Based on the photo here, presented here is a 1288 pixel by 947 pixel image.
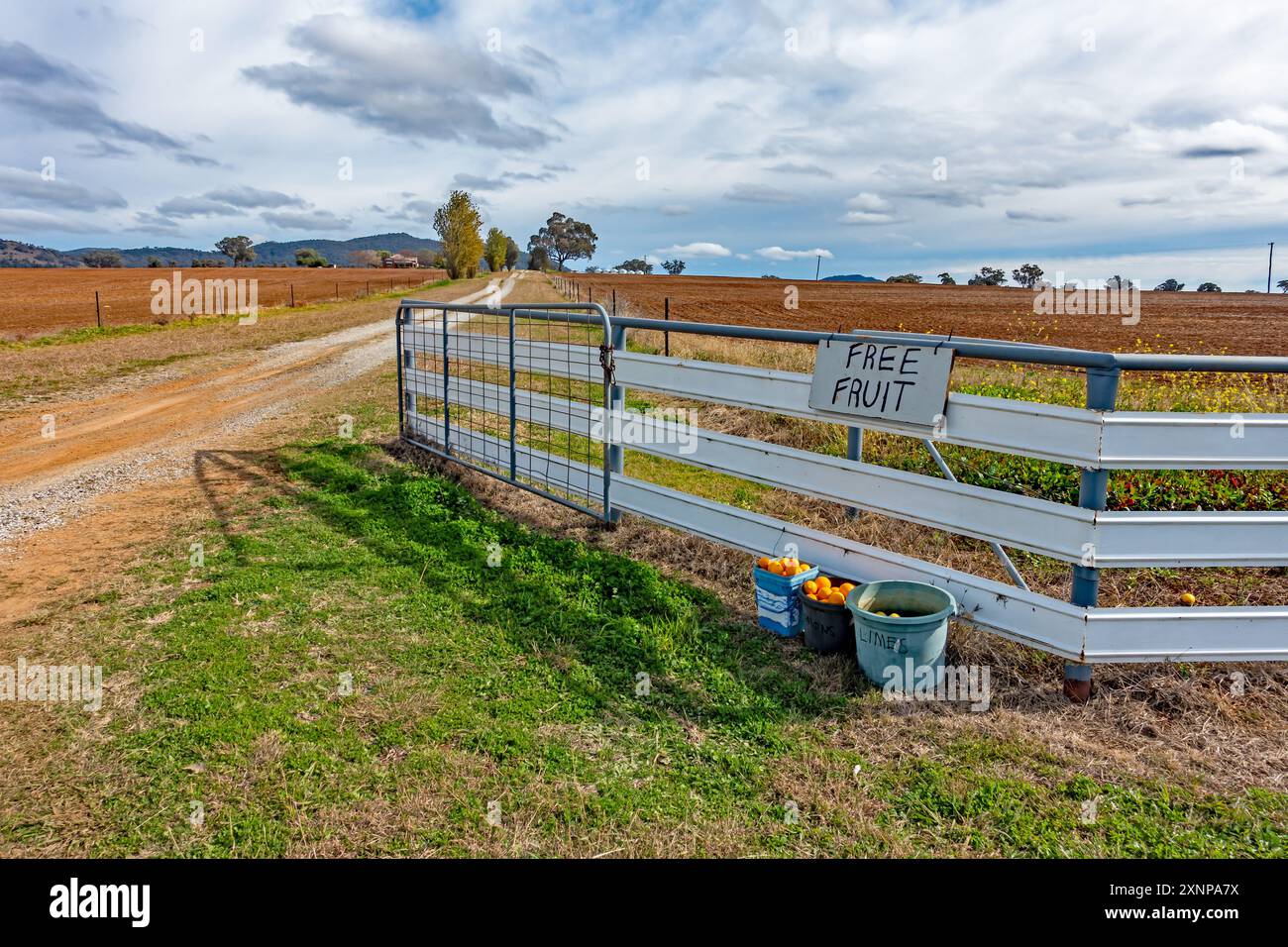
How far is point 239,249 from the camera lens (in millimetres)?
136250

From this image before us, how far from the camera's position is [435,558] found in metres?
5.77

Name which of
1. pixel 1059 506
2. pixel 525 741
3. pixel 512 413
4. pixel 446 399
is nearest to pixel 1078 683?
pixel 1059 506

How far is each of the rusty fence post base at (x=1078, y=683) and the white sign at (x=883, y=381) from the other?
1411mm

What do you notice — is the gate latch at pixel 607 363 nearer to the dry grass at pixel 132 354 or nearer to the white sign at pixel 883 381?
the white sign at pixel 883 381

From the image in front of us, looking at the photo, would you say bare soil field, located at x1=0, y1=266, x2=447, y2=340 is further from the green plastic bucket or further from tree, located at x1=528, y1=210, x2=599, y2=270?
tree, located at x1=528, y1=210, x2=599, y2=270

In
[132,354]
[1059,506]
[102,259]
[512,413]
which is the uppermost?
[102,259]

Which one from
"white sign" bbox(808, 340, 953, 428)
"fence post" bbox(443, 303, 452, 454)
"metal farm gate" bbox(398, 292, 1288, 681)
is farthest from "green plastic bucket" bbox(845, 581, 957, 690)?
"fence post" bbox(443, 303, 452, 454)

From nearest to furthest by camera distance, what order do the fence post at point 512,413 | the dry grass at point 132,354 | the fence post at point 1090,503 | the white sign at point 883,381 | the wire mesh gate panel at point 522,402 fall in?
the fence post at point 1090,503, the white sign at point 883,381, the wire mesh gate panel at point 522,402, the fence post at point 512,413, the dry grass at point 132,354

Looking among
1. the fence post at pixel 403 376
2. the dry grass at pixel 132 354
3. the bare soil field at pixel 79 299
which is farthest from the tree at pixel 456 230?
the fence post at pixel 403 376

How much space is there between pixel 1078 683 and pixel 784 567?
5.25ft

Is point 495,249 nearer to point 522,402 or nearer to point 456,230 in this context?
point 456,230

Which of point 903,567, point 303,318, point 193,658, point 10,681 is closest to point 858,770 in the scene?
point 903,567

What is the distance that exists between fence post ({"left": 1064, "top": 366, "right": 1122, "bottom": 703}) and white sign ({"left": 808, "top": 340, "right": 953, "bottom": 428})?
68 centimetres

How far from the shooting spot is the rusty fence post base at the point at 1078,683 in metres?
3.92
